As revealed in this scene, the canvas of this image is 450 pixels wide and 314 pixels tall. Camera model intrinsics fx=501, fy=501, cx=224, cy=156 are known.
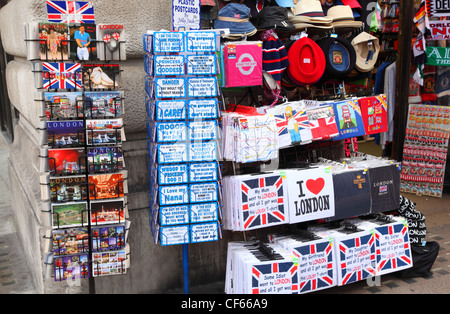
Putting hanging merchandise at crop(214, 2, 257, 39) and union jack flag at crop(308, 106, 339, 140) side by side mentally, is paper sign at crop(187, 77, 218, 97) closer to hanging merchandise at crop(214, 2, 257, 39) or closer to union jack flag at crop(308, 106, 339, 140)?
hanging merchandise at crop(214, 2, 257, 39)

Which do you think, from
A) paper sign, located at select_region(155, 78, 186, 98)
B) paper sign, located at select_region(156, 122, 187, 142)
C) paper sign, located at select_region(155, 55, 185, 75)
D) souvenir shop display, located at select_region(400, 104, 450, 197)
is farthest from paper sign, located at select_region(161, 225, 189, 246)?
souvenir shop display, located at select_region(400, 104, 450, 197)

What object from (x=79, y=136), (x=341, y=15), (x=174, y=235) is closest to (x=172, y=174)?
(x=174, y=235)

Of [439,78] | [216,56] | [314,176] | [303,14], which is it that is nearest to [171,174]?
[216,56]

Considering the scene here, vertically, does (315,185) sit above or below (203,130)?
below

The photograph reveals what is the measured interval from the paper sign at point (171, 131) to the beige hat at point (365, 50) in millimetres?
2692

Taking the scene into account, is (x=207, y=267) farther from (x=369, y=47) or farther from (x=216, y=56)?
(x=369, y=47)

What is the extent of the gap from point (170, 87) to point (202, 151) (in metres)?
0.65

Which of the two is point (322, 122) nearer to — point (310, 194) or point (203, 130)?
point (310, 194)

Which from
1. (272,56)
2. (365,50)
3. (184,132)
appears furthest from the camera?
(365,50)

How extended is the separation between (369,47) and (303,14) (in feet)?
3.49

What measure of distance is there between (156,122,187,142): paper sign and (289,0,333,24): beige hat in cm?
205

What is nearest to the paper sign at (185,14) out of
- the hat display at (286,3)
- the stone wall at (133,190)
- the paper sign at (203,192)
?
the stone wall at (133,190)

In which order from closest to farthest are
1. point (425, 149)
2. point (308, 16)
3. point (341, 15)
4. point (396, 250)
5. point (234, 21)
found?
point (234, 21) → point (396, 250) → point (308, 16) → point (341, 15) → point (425, 149)

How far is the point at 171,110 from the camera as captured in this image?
4.51 m
